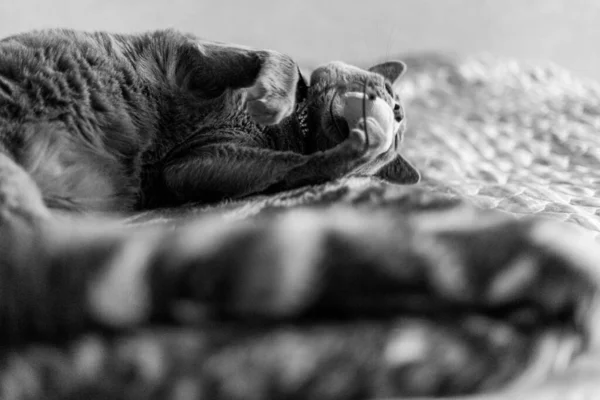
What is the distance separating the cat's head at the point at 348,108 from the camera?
0.79 metres

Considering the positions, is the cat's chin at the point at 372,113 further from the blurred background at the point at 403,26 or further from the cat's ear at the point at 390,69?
the blurred background at the point at 403,26

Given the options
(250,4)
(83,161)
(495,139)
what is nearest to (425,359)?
(83,161)

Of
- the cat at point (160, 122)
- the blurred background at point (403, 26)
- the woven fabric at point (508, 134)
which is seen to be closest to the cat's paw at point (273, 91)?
the cat at point (160, 122)

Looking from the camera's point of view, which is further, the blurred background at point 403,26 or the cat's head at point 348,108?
the blurred background at point 403,26

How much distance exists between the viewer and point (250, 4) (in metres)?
2.10

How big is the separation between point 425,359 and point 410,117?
108cm

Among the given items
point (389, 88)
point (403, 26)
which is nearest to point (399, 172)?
point (389, 88)

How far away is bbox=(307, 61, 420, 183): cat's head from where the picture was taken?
2.60ft

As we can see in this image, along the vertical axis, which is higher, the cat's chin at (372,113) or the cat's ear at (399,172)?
the cat's chin at (372,113)

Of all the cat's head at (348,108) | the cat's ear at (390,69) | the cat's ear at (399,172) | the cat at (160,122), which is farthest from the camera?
the cat's ear at (390,69)

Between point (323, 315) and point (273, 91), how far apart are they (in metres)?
0.44

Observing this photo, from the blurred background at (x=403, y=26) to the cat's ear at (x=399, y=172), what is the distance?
1.24 m

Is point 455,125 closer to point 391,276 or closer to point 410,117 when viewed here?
point 410,117

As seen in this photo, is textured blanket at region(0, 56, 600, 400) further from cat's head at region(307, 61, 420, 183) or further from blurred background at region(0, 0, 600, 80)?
blurred background at region(0, 0, 600, 80)
